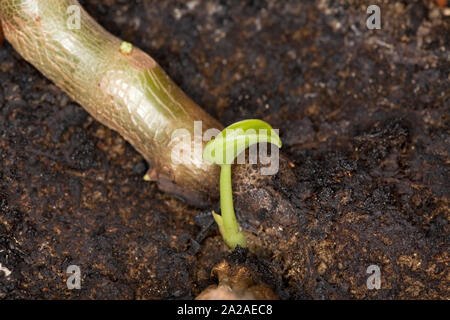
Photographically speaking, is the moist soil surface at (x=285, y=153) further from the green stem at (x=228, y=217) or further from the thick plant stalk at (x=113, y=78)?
the thick plant stalk at (x=113, y=78)

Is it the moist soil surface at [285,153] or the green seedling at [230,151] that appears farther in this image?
the moist soil surface at [285,153]

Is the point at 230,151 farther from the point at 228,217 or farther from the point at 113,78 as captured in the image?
the point at 113,78

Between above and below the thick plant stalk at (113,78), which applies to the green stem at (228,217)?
below

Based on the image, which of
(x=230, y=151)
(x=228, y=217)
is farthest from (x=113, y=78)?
(x=228, y=217)

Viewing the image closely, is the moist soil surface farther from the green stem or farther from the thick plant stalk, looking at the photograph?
the thick plant stalk

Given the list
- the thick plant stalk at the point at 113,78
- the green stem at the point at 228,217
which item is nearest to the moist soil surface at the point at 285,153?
the green stem at the point at 228,217
